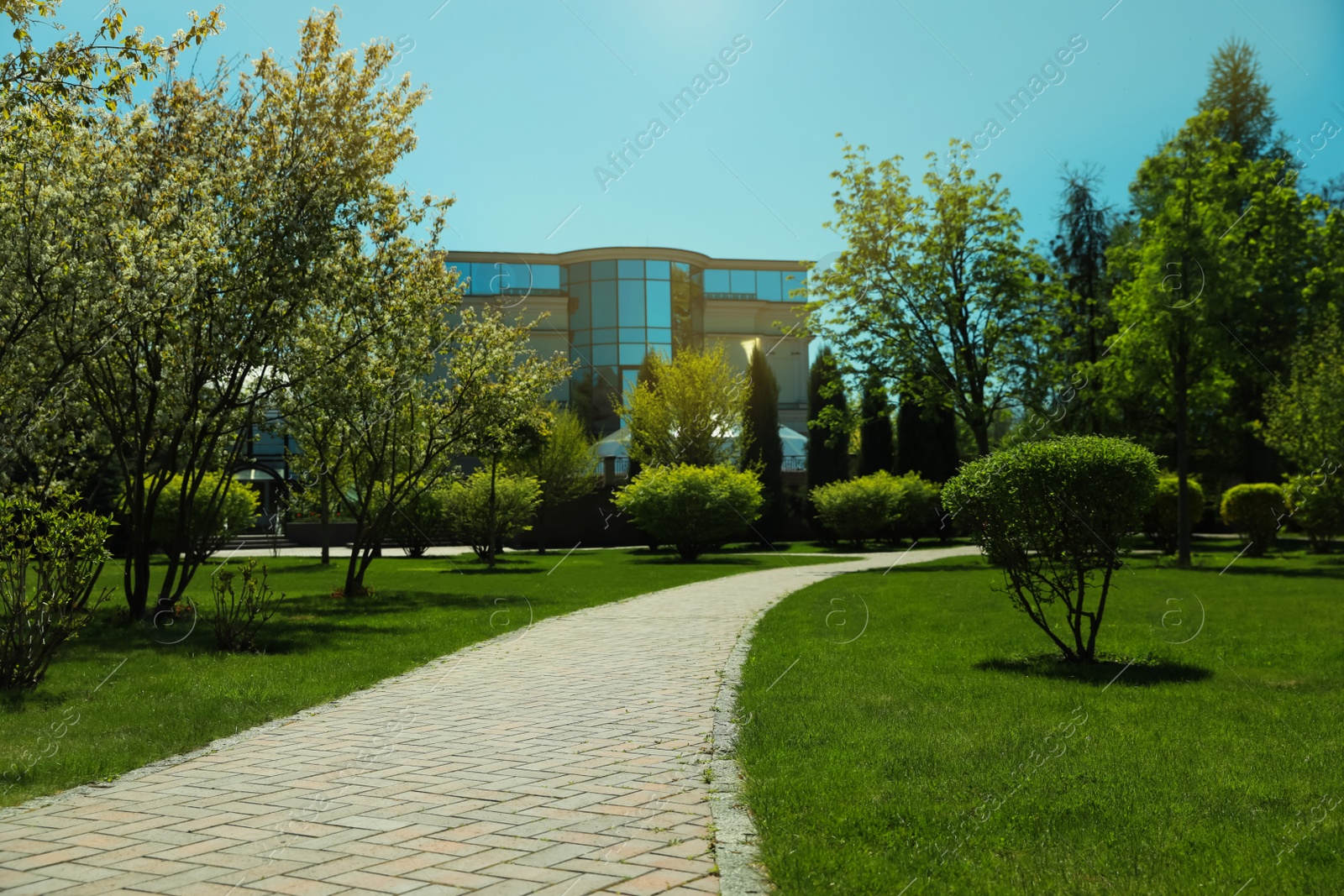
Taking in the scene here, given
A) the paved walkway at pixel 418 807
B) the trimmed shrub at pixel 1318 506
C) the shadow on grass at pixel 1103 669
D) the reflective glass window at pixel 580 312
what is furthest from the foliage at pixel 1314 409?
the reflective glass window at pixel 580 312

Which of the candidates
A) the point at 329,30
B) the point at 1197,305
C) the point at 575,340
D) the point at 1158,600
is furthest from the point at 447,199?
the point at 575,340

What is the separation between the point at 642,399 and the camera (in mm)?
41281

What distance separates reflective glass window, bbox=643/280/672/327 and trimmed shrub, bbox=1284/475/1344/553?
31.2 meters

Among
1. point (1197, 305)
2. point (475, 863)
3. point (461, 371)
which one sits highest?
point (1197, 305)

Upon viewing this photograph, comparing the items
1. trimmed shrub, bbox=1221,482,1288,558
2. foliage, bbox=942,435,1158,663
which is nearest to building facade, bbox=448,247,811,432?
trimmed shrub, bbox=1221,482,1288,558

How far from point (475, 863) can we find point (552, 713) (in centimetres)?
340

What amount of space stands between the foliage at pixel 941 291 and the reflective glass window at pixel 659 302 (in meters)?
23.3

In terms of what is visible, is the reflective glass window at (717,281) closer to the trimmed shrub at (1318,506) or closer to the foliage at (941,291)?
the foliage at (941,291)

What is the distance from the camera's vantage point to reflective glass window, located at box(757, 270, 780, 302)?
190 ft

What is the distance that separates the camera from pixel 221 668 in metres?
10.1

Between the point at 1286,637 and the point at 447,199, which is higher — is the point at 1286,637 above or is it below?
below

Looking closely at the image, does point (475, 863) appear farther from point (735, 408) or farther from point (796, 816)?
point (735, 408)

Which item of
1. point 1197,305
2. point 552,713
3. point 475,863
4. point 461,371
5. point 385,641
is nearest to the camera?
point 475,863

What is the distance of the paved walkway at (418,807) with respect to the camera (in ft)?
13.7
